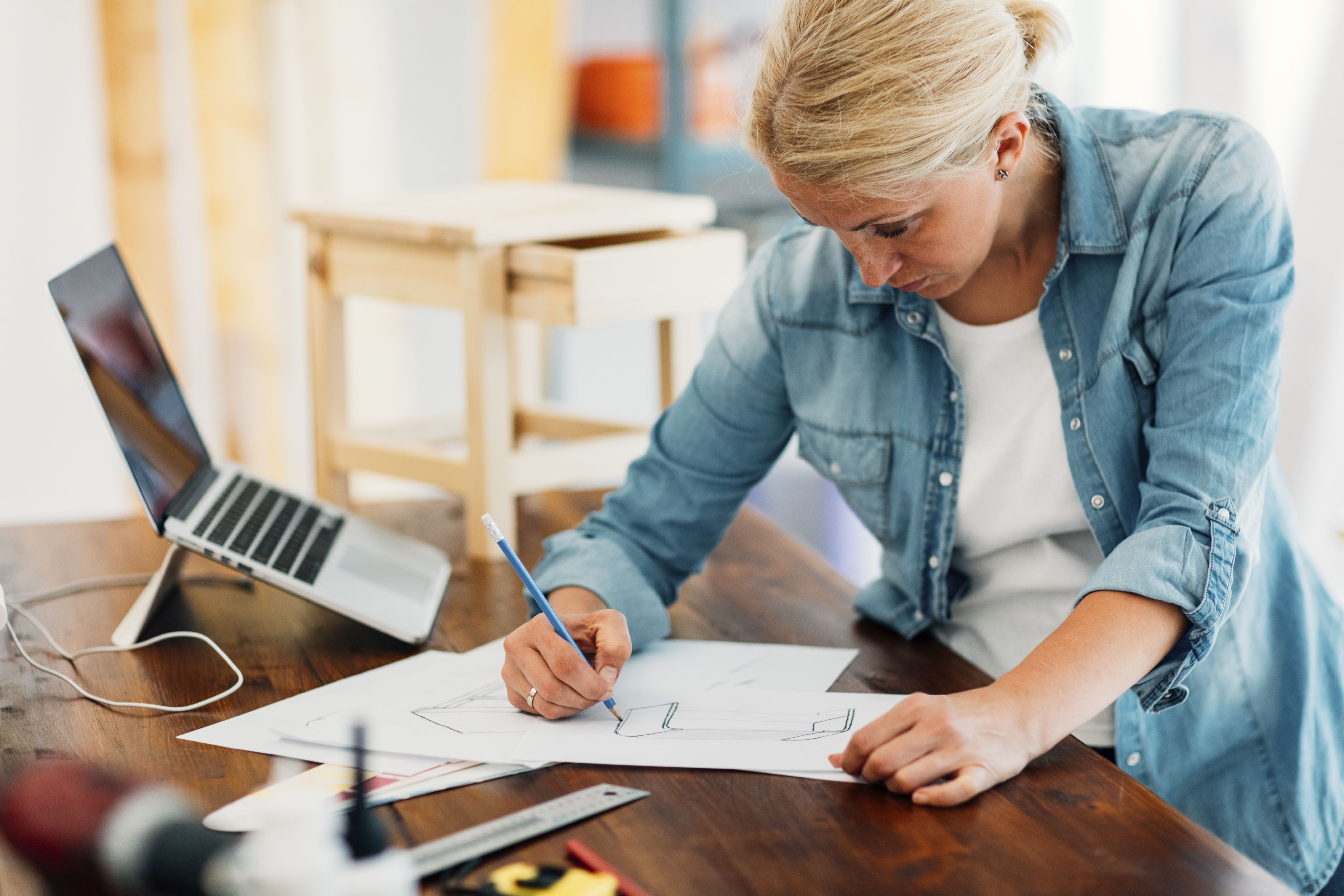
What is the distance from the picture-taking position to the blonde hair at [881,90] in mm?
887

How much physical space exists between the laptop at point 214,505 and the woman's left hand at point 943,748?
455 millimetres

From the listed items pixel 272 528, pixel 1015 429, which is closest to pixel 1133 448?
pixel 1015 429

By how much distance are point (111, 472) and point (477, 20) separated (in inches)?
55.1

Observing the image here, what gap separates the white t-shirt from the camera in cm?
107

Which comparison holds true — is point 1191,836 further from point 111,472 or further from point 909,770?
point 111,472

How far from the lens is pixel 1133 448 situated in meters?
1.02

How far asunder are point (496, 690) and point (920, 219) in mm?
495

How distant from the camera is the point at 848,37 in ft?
2.92

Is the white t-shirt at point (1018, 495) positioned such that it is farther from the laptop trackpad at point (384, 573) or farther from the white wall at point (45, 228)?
the white wall at point (45, 228)

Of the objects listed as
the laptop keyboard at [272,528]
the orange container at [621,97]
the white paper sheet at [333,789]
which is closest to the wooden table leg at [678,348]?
the laptop keyboard at [272,528]

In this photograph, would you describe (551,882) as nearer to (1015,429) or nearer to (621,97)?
(1015,429)

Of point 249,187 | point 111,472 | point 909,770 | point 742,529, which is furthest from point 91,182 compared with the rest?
point 909,770

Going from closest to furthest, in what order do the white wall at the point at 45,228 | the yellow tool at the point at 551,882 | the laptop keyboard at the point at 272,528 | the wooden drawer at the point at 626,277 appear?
the yellow tool at the point at 551,882 < the laptop keyboard at the point at 272,528 < the wooden drawer at the point at 626,277 < the white wall at the point at 45,228

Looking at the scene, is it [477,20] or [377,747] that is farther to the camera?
[477,20]
